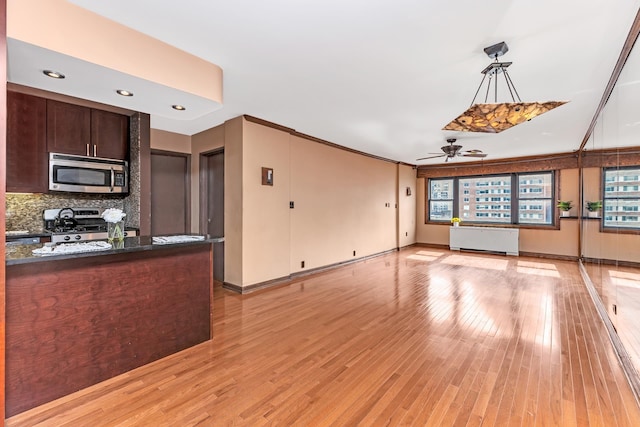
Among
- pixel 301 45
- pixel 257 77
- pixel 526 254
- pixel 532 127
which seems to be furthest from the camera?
pixel 526 254

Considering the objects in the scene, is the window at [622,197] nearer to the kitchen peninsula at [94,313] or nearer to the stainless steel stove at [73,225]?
the kitchen peninsula at [94,313]

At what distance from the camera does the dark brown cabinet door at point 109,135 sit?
3.71 m

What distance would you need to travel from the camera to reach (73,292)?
1.99m

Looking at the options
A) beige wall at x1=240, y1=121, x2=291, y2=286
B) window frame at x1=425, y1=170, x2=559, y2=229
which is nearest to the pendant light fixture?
beige wall at x1=240, y1=121, x2=291, y2=286

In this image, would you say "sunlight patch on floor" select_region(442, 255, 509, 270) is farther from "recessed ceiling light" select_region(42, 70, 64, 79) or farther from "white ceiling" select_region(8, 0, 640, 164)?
"recessed ceiling light" select_region(42, 70, 64, 79)

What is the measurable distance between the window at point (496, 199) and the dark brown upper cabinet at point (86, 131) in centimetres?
805

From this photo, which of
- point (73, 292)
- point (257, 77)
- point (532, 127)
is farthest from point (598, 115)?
point (73, 292)

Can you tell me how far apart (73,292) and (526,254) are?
882 cm

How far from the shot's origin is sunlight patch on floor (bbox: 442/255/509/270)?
6.16 metres

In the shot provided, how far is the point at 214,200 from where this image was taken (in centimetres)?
504

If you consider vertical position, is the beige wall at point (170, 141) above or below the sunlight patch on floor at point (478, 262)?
above

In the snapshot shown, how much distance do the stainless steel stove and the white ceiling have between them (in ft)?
5.43

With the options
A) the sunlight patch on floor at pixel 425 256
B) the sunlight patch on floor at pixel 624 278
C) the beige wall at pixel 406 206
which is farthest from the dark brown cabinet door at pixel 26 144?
the beige wall at pixel 406 206

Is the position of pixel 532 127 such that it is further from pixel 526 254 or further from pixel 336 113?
pixel 526 254
